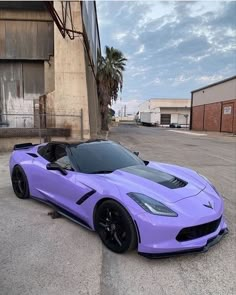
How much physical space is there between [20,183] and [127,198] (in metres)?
2.90

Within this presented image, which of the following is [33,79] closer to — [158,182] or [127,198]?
[158,182]

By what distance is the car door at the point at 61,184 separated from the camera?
155 inches

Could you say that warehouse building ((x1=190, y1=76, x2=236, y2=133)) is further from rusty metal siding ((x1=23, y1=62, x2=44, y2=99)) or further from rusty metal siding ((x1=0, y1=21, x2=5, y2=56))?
rusty metal siding ((x1=0, y1=21, x2=5, y2=56))

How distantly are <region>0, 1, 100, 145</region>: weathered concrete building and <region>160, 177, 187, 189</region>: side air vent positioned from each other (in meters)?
10.1

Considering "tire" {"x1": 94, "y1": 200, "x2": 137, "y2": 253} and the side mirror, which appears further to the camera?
the side mirror

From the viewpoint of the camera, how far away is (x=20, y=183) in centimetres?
548

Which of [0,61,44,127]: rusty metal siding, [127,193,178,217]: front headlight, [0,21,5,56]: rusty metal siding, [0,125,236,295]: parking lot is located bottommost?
[0,125,236,295]: parking lot

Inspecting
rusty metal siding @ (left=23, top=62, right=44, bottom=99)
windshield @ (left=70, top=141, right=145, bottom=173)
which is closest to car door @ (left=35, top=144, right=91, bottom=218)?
windshield @ (left=70, top=141, right=145, bottom=173)

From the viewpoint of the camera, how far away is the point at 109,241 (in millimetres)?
3510

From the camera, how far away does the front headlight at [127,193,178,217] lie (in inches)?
123

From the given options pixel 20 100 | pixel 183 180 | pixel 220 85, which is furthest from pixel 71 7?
pixel 220 85

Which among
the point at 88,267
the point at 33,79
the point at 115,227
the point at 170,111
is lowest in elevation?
the point at 88,267

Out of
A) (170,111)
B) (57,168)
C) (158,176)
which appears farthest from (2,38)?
(170,111)

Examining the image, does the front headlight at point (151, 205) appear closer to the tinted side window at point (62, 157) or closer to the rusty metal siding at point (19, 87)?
the tinted side window at point (62, 157)
